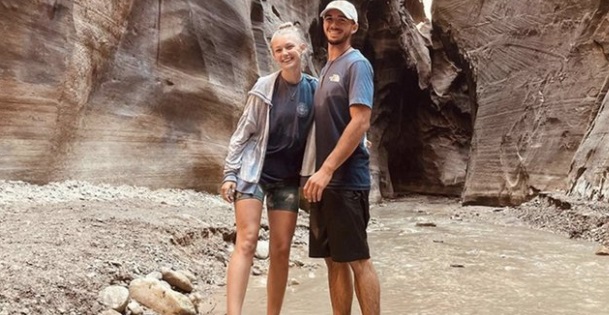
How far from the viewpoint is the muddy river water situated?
4.10 m

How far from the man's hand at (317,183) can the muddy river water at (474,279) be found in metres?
1.42

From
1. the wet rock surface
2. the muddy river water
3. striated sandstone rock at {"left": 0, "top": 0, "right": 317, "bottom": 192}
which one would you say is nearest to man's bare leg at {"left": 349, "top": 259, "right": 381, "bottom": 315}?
the muddy river water

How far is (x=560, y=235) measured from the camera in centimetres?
921

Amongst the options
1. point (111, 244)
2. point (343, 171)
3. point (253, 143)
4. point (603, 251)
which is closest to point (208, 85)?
point (111, 244)

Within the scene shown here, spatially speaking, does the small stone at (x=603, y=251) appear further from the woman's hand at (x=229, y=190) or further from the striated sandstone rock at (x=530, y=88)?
the woman's hand at (x=229, y=190)

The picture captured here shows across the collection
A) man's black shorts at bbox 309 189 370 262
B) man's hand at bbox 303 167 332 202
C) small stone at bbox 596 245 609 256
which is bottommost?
small stone at bbox 596 245 609 256

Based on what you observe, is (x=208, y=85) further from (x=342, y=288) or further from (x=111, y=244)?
(x=342, y=288)

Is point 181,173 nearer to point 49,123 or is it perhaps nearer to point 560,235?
point 49,123

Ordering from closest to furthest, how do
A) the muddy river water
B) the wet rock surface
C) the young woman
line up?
the young woman → the wet rock surface → the muddy river water

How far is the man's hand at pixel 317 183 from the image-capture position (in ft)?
9.45

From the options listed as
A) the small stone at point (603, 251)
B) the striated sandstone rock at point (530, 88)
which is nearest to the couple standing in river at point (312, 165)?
the small stone at point (603, 251)

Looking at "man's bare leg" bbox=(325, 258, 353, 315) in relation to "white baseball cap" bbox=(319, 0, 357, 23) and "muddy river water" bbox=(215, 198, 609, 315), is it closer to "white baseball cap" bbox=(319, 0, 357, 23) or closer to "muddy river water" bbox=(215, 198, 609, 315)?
"muddy river water" bbox=(215, 198, 609, 315)

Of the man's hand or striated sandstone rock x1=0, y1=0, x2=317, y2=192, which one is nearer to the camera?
the man's hand

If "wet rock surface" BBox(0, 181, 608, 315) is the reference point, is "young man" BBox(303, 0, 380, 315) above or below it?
above
